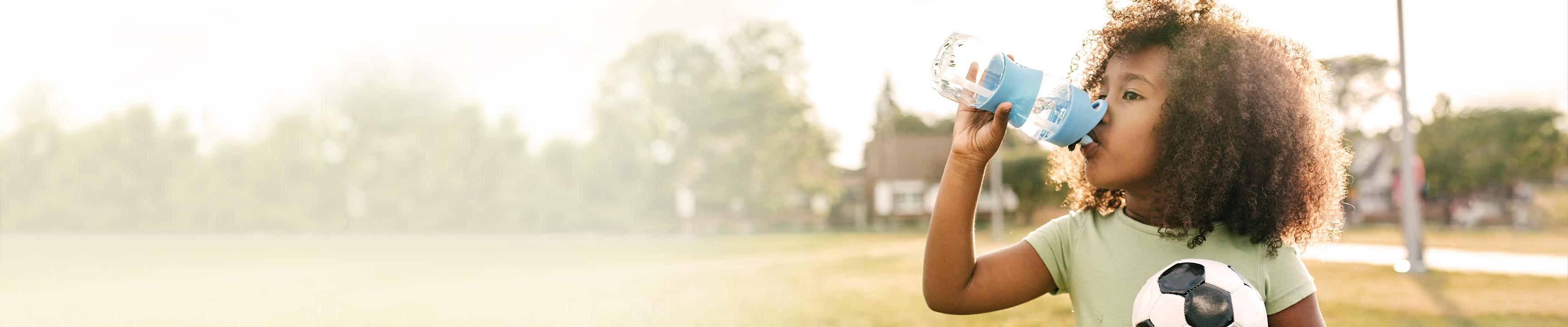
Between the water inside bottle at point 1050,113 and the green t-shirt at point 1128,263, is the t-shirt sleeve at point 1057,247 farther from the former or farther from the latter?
the water inside bottle at point 1050,113

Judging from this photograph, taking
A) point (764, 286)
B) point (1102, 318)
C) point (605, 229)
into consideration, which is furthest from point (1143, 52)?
point (605, 229)

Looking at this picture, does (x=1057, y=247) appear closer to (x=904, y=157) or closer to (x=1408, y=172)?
(x=1408, y=172)

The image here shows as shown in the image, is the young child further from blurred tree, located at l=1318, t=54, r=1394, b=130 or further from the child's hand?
blurred tree, located at l=1318, t=54, r=1394, b=130

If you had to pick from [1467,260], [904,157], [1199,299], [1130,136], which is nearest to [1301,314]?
[1199,299]

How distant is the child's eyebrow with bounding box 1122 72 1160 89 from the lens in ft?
5.23

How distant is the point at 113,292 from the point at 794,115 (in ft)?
54.9

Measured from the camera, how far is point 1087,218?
5.65 ft

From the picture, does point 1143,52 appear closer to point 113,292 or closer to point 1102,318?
point 1102,318

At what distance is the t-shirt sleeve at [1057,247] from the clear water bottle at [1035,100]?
0.22 m

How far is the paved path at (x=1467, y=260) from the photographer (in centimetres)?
836

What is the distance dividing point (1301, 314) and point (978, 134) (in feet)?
1.95

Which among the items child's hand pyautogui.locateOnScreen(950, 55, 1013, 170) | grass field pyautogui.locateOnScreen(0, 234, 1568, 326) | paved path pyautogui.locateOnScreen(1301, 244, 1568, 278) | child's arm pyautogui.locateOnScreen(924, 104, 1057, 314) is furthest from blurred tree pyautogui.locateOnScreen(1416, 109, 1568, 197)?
child's hand pyautogui.locateOnScreen(950, 55, 1013, 170)

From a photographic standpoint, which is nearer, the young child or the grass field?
the young child

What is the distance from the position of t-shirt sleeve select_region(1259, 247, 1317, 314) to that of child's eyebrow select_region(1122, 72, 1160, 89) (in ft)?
1.14
